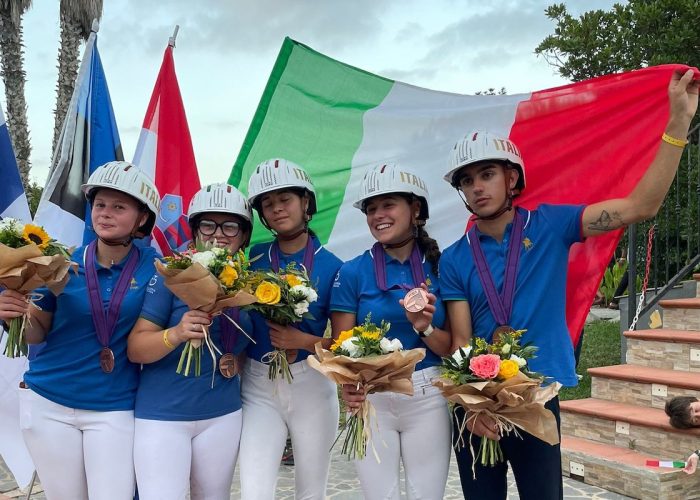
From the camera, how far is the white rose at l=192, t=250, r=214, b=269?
10.0 ft

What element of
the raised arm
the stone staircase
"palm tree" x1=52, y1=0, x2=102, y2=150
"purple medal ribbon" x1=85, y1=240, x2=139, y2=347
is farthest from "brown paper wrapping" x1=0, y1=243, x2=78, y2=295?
"palm tree" x1=52, y1=0, x2=102, y2=150

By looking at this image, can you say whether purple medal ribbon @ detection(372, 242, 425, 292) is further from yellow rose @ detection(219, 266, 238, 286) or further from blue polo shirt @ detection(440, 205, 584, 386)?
yellow rose @ detection(219, 266, 238, 286)

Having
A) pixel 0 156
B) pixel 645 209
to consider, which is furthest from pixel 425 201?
→ pixel 0 156

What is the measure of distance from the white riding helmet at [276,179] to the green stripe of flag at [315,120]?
1132 millimetres

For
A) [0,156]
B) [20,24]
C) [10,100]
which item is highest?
[20,24]

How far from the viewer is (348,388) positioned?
120 inches

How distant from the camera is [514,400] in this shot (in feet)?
9.17

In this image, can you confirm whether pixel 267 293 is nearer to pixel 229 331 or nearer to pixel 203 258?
pixel 203 258

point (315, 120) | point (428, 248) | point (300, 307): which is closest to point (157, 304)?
point (300, 307)

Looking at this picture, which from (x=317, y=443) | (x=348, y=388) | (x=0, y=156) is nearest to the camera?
(x=348, y=388)

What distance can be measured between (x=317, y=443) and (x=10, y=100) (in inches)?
565

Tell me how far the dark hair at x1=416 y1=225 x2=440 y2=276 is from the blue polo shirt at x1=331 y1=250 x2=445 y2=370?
0.03 meters

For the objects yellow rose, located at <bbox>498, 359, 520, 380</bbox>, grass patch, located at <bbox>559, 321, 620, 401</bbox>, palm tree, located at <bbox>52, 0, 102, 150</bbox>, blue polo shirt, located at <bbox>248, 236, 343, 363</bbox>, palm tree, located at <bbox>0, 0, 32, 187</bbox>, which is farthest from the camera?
palm tree, located at <bbox>52, 0, 102, 150</bbox>

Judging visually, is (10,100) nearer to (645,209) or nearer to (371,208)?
(371,208)
